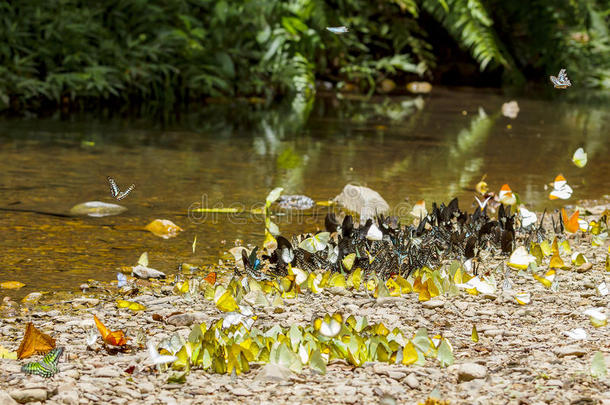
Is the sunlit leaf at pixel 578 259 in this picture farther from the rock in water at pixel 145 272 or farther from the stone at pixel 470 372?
the rock in water at pixel 145 272

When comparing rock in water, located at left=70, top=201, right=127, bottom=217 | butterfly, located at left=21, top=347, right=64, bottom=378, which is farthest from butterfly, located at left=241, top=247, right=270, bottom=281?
rock in water, located at left=70, top=201, right=127, bottom=217

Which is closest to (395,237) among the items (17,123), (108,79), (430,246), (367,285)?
(430,246)

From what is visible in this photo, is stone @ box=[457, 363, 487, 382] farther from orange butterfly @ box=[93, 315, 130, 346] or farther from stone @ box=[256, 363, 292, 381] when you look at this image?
orange butterfly @ box=[93, 315, 130, 346]

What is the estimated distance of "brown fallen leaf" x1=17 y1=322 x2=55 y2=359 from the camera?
7.02 feet

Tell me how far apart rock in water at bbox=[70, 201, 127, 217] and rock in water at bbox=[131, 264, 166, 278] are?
3.25 feet

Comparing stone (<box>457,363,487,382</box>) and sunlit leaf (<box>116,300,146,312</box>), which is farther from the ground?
stone (<box>457,363,487,382</box>)

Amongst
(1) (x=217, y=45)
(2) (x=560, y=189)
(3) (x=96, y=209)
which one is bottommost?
(3) (x=96, y=209)

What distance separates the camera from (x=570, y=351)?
6.86 feet

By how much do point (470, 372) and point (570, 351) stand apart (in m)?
0.31

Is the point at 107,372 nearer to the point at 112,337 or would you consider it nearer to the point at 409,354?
the point at 112,337

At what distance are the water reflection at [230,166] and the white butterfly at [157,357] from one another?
928 mm

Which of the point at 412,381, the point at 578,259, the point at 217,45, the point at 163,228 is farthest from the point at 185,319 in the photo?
the point at 217,45

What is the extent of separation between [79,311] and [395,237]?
1.19 metres

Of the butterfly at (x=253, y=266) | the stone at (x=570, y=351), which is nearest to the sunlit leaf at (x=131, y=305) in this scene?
the butterfly at (x=253, y=266)
